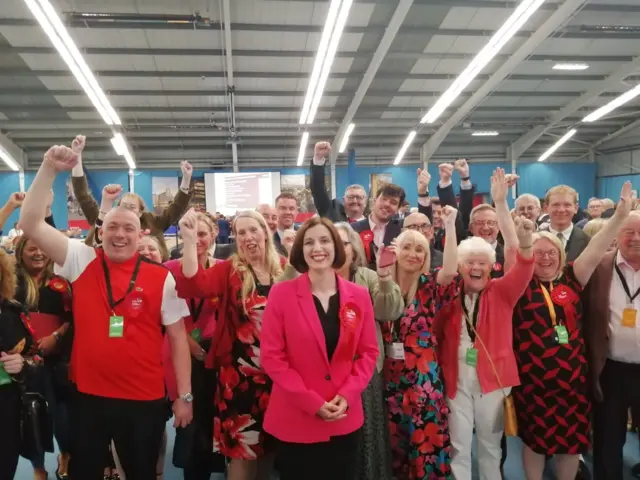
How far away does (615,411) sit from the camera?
233 cm

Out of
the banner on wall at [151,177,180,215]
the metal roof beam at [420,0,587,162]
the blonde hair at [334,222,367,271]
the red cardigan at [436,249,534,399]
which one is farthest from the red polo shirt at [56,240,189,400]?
the banner on wall at [151,177,180,215]

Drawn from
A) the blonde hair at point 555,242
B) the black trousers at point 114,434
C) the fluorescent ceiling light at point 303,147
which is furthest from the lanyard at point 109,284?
the fluorescent ceiling light at point 303,147

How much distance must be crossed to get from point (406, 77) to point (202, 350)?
886 centimetres

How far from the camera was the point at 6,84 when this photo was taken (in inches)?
361

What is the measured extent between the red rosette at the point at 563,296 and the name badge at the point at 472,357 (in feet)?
1.66

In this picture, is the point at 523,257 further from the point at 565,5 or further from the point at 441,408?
the point at 565,5

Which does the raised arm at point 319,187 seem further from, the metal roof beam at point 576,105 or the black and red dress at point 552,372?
the metal roof beam at point 576,105

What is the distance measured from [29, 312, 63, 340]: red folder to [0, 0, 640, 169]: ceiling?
6006mm

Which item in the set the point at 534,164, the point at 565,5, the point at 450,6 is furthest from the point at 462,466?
the point at 534,164

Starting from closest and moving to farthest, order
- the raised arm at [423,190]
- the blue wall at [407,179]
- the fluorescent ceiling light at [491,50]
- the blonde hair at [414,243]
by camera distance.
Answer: the blonde hair at [414,243]
the raised arm at [423,190]
the fluorescent ceiling light at [491,50]
the blue wall at [407,179]

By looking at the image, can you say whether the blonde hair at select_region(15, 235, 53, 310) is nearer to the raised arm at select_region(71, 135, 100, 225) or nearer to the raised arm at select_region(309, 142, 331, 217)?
the raised arm at select_region(71, 135, 100, 225)

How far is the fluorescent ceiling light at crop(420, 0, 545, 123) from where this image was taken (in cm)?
665

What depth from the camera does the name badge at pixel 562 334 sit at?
7.54 ft

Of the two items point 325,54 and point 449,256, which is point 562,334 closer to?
point 449,256
